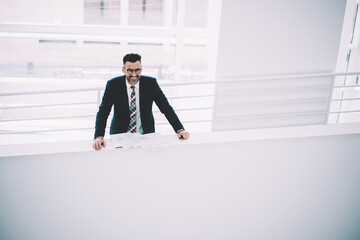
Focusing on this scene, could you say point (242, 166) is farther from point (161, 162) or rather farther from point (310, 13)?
point (310, 13)

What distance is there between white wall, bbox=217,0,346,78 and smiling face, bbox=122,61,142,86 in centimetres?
150

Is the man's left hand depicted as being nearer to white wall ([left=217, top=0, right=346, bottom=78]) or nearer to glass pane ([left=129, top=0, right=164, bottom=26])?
white wall ([left=217, top=0, right=346, bottom=78])

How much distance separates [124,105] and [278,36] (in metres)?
2.05

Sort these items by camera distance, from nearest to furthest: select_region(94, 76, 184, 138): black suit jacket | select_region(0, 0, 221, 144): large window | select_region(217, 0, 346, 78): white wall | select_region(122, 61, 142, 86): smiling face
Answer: select_region(122, 61, 142, 86): smiling face → select_region(94, 76, 184, 138): black suit jacket → select_region(217, 0, 346, 78): white wall → select_region(0, 0, 221, 144): large window

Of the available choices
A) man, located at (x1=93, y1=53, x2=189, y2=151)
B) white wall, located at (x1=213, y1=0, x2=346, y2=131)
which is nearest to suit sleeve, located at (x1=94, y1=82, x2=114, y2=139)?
man, located at (x1=93, y1=53, x2=189, y2=151)

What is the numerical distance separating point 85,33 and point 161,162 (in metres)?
2.59

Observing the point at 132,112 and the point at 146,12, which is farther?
the point at 146,12

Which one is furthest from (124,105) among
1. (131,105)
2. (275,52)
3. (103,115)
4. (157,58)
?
(157,58)

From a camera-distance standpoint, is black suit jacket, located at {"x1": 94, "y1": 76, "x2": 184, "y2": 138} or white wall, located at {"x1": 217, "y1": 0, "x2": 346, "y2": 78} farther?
white wall, located at {"x1": 217, "y1": 0, "x2": 346, "y2": 78}

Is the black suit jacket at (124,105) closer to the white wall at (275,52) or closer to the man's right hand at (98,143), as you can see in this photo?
the man's right hand at (98,143)

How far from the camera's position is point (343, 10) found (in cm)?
313

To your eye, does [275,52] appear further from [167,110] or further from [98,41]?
[98,41]

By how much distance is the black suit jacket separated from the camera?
1.94 meters

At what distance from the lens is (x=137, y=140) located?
1.88 m
